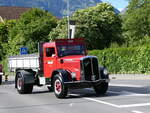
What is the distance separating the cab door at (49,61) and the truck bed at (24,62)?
713 millimetres

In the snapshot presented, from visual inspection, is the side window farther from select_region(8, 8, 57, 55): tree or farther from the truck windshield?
select_region(8, 8, 57, 55): tree

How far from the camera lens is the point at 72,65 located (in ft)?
52.7

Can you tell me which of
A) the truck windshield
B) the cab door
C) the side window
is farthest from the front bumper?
the side window

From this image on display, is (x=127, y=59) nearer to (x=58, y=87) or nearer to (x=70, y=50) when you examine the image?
(x=70, y=50)

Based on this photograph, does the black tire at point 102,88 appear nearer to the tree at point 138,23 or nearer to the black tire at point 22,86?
the black tire at point 22,86

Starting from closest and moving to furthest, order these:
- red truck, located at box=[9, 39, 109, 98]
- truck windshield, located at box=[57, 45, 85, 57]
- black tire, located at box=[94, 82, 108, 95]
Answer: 1. red truck, located at box=[9, 39, 109, 98]
2. black tire, located at box=[94, 82, 108, 95]
3. truck windshield, located at box=[57, 45, 85, 57]

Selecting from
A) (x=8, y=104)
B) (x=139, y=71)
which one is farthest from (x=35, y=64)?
(x=139, y=71)

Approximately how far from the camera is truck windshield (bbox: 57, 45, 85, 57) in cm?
1692

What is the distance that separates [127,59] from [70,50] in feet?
61.4

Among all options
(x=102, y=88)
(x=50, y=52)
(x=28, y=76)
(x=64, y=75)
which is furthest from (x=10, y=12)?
(x=64, y=75)

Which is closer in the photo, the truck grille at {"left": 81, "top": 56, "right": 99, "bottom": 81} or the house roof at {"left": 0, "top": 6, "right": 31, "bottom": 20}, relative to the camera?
the truck grille at {"left": 81, "top": 56, "right": 99, "bottom": 81}

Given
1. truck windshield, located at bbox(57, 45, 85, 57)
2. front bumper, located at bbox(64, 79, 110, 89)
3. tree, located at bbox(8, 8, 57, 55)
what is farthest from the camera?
tree, located at bbox(8, 8, 57, 55)

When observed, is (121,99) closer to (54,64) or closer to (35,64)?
(54,64)

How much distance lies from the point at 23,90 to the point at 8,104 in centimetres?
407
